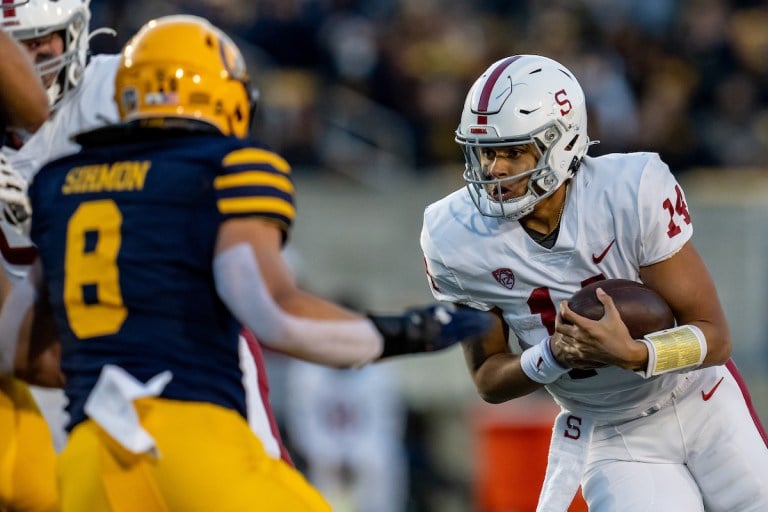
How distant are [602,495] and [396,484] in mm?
4664

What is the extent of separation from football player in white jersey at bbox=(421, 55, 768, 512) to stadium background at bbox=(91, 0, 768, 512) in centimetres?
392

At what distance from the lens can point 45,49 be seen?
13.9ft

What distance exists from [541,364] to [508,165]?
555mm

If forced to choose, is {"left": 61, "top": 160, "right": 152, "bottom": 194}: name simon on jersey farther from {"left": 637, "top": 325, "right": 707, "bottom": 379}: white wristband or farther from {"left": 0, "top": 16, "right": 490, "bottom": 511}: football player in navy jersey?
{"left": 637, "top": 325, "right": 707, "bottom": 379}: white wristband

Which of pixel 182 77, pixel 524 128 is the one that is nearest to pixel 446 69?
pixel 524 128

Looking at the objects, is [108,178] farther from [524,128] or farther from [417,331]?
[524,128]

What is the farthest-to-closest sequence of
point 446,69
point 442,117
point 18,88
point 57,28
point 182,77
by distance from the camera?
1. point 446,69
2. point 442,117
3. point 57,28
4. point 18,88
5. point 182,77

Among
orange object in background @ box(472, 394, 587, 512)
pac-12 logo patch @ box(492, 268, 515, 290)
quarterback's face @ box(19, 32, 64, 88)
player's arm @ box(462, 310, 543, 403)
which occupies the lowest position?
orange object in background @ box(472, 394, 587, 512)

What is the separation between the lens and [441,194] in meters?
8.69

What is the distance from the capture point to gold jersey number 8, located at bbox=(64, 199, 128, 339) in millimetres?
2953

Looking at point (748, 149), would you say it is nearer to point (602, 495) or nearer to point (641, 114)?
point (641, 114)

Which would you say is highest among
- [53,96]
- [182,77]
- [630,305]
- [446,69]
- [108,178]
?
[182,77]

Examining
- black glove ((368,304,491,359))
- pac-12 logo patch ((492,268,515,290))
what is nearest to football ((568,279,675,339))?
pac-12 logo patch ((492,268,515,290))

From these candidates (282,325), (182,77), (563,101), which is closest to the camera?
(282,325)
